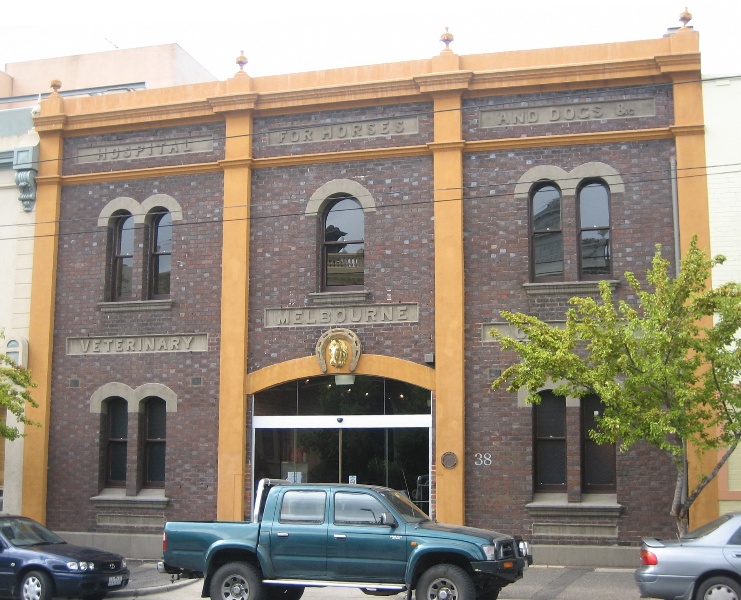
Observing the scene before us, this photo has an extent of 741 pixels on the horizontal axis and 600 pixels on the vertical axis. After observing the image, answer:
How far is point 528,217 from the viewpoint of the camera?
752 inches

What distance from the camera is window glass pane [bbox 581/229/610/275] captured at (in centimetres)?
1881

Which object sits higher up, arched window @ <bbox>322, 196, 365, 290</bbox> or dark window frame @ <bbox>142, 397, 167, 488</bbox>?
arched window @ <bbox>322, 196, 365, 290</bbox>

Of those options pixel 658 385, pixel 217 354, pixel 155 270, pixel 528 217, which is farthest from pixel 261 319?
pixel 658 385

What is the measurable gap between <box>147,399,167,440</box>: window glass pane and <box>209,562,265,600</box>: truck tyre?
7.30m

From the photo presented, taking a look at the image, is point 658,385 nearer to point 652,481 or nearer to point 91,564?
point 652,481

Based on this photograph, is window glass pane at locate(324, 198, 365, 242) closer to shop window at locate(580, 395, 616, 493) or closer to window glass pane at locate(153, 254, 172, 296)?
window glass pane at locate(153, 254, 172, 296)

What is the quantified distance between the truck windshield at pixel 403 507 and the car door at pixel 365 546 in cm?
22

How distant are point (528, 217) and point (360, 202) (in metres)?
3.35

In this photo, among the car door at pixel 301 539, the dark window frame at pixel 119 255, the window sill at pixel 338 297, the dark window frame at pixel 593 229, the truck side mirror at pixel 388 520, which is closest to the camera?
the truck side mirror at pixel 388 520

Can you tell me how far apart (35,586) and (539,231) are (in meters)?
10.8

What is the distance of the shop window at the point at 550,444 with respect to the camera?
1847cm

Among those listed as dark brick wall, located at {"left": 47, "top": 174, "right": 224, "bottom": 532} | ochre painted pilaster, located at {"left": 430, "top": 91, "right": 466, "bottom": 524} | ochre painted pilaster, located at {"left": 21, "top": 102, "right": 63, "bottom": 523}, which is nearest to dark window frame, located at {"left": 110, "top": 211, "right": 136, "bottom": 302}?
dark brick wall, located at {"left": 47, "top": 174, "right": 224, "bottom": 532}

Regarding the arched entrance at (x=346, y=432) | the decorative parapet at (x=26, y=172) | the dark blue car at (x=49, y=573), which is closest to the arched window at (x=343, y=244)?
the arched entrance at (x=346, y=432)

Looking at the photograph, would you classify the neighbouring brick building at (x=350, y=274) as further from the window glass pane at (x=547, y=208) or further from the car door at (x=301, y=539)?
the car door at (x=301, y=539)
